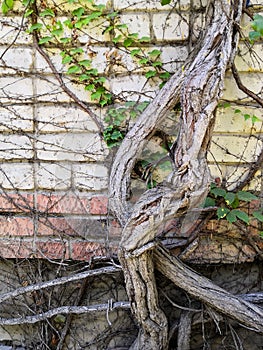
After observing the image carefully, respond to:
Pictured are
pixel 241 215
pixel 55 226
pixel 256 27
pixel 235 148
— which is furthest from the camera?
pixel 55 226

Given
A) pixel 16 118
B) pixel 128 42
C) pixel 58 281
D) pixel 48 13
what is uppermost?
pixel 48 13

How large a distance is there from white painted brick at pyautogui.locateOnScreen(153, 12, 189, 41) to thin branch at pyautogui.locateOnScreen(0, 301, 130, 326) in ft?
3.94

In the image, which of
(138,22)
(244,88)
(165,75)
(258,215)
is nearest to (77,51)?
(138,22)

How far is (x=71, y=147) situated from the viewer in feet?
7.04

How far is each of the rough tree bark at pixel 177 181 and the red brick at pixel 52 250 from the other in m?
0.37

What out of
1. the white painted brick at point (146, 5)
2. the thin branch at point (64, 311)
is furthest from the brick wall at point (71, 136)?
the thin branch at point (64, 311)

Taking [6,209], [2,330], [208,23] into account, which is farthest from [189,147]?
[2,330]

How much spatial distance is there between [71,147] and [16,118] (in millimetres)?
290

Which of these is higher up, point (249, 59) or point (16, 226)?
point (249, 59)

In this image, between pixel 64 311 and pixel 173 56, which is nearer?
pixel 173 56

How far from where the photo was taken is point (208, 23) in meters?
1.95

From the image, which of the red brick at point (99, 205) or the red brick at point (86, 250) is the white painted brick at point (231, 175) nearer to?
the red brick at point (99, 205)

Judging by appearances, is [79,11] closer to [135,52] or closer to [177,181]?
[135,52]

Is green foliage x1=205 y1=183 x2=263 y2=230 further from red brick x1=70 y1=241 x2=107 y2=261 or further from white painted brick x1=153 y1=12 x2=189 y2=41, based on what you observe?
white painted brick x1=153 y1=12 x2=189 y2=41
